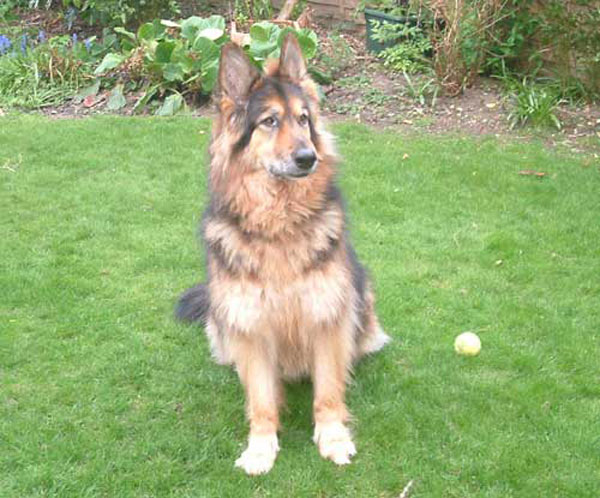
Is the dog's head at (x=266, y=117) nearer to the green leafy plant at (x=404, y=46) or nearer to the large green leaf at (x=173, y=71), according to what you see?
the large green leaf at (x=173, y=71)

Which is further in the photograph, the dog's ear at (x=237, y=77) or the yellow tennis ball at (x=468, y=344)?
the yellow tennis ball at (x=468, y=344)

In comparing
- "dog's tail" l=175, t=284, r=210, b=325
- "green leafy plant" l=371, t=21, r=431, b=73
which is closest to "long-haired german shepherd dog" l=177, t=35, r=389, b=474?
"dog's tail" l=175, t=284, r=210, b=325

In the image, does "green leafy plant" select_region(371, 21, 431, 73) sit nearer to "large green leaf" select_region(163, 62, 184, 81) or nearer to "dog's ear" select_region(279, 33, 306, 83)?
"large green leaf" select_region(163, 62, 184, 81)

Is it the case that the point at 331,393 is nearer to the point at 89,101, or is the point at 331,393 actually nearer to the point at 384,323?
the point at 384,323

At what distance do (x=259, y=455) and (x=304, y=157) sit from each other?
4.58ft

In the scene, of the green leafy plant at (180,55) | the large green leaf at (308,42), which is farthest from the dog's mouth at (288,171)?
the large green leaf at (308,42)

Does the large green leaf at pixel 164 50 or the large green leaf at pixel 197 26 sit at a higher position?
the large green leaf at pixel 197 26

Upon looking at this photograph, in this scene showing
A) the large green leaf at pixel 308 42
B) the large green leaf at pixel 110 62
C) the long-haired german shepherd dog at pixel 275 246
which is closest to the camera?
the long-haired german shepherd dog at pixel 275 246

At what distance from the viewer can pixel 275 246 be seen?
3.32m

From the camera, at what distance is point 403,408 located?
379 cm

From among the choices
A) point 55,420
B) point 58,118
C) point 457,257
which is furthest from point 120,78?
point 55,420

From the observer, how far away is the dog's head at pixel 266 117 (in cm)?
318

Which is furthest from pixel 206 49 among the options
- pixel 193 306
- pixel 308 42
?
pixel 193 306

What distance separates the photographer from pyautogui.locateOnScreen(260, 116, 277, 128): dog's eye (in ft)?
10.6
